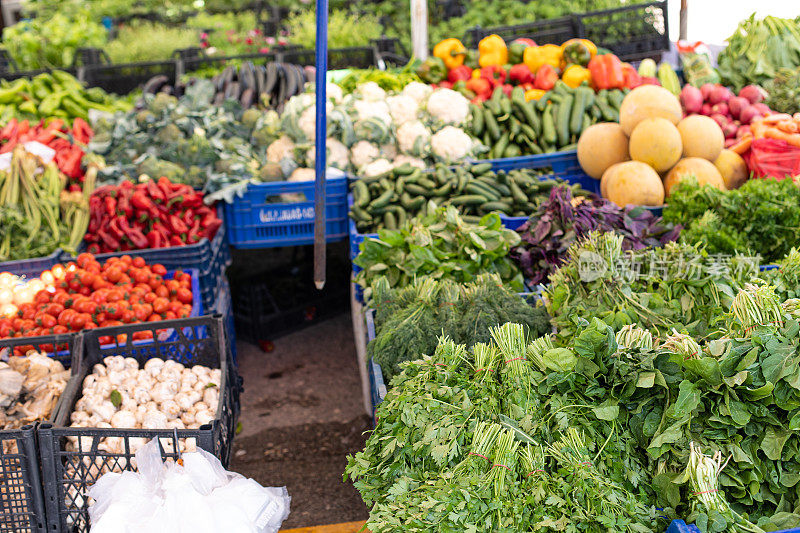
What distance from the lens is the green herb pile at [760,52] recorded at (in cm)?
553

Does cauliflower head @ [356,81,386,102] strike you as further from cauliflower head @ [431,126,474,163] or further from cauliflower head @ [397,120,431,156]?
cauliflower head @ [431,126,474,163]

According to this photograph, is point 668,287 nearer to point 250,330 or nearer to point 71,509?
point 71,509

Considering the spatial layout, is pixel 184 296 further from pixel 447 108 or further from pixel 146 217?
pixel 447 108

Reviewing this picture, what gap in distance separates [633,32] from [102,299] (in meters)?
5.56

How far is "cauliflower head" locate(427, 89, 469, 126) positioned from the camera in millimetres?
4895

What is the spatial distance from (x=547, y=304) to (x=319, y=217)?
1.11 meters

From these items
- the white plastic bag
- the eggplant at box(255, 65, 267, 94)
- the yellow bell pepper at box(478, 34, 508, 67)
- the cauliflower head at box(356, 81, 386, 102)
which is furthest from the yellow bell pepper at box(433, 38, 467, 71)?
the white plastic bag

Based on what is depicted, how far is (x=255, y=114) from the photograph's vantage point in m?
5.12

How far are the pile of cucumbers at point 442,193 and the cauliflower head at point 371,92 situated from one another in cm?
127

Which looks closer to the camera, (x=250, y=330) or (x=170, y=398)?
(x=170, y=398)

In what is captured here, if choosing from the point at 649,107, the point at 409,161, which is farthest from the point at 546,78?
the point at 409,161

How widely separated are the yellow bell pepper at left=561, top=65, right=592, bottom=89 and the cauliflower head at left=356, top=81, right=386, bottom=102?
1.50m

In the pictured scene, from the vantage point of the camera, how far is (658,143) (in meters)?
3.84

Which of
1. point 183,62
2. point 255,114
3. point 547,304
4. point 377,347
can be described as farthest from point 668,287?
point 183,62
